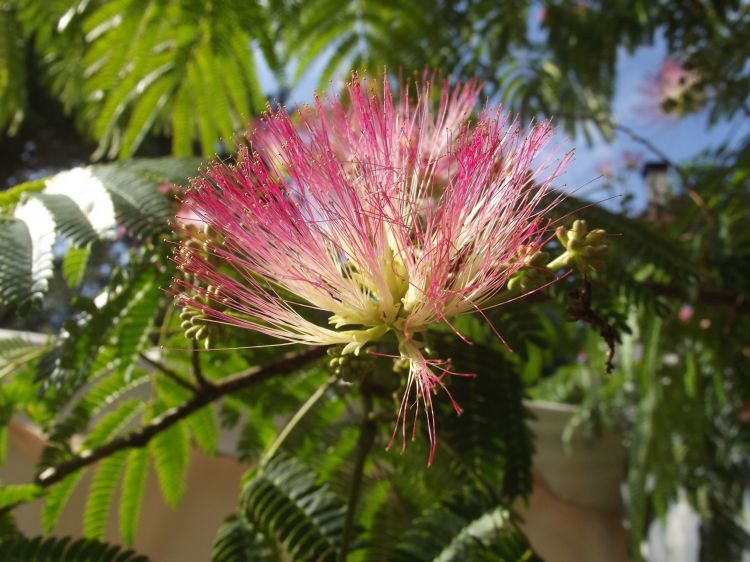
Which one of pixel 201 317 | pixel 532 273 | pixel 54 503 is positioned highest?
pixel 532 273

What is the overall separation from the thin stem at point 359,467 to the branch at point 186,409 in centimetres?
12

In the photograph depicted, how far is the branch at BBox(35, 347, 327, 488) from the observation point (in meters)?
1.07

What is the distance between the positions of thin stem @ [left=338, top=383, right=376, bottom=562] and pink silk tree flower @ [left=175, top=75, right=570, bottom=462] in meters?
0.24

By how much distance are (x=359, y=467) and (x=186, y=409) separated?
12.4 inches

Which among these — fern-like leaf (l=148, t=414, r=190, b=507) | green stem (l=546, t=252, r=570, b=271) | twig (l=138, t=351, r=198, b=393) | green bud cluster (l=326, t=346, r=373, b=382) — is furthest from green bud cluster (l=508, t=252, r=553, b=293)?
fern-like leaf (l=148, t=414, r=190, b=507)

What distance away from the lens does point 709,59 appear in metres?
2.27

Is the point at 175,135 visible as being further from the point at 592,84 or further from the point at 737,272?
the point at 592,84

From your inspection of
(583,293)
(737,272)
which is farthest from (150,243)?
(737,272)

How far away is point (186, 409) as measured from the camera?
108 cm

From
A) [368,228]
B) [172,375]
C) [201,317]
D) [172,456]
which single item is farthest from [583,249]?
[172,456]

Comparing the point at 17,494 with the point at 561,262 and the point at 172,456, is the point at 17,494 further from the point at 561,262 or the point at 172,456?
the point at 561,262

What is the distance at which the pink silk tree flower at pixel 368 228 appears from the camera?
0.69 m

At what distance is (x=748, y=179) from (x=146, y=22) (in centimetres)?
160

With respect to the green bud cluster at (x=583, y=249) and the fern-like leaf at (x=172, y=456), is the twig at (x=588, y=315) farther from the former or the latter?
the fern-like leaf at (x=172, y=456)
